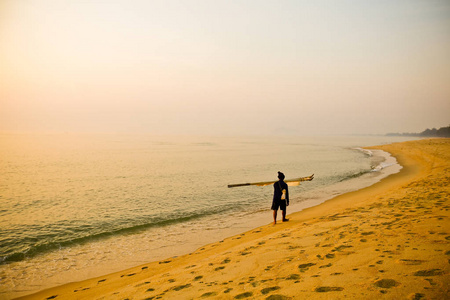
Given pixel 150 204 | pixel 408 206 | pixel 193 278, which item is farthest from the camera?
pixel 150 204

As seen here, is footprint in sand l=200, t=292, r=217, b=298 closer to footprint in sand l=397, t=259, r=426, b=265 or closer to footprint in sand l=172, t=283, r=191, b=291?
footprint in sand l=172, t=283, r=191, b=291

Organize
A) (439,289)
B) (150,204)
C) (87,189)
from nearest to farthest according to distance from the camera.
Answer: (439,289)
(150,204)
(87,189)

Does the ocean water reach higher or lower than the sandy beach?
lower

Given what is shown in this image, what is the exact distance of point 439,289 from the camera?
12.9ft

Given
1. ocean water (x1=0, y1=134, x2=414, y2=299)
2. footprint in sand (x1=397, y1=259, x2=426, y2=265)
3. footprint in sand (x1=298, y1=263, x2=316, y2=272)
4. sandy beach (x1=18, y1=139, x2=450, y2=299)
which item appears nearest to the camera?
sandy beach (x1=18, y1=139, x2=450, y2=299)

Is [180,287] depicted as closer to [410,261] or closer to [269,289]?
[269,289]

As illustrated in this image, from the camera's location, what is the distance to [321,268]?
5586 millimetres

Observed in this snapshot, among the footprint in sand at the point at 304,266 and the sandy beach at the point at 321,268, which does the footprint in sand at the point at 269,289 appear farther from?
the footprint in sand at the point at 304,266

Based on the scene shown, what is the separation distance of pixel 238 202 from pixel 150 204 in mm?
7250

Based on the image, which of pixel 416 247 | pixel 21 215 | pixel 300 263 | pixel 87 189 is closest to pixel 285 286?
pixel 300 263

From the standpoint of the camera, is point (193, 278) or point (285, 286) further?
point (193, 278)

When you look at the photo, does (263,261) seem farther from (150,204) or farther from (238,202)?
(150,204)

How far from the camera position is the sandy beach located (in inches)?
175

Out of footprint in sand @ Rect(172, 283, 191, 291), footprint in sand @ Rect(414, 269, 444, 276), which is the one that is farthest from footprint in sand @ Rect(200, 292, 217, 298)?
footprint in sand @ Rect(414, 269, 444, 276)
